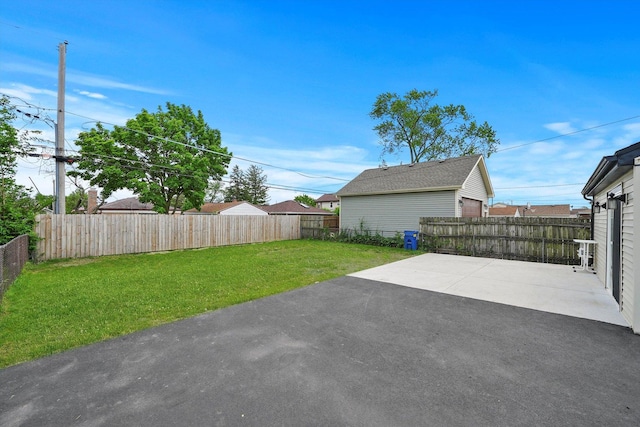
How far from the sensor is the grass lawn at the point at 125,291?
3.44 meters

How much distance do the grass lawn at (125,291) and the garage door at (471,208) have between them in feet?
19.7

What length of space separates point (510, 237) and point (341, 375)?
32.4ft

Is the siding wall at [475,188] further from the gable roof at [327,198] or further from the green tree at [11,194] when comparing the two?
the gable roof at [327,198]

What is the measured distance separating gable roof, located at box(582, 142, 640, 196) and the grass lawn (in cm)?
537

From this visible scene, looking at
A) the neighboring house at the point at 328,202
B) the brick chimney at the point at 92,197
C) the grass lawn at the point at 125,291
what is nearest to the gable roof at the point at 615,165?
the grass lawn at the point at 125,291

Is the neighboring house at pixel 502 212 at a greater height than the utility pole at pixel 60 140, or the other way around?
the utility pole at pixel 60 140

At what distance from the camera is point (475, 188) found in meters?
14.4

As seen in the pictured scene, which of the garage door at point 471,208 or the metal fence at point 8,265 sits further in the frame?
the garage door at point 471,208

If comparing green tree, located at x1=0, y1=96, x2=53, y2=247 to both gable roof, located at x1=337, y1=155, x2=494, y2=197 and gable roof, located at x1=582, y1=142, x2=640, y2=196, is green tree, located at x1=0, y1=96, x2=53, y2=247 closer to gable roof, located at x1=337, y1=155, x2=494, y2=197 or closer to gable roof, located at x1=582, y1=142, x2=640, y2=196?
gable roof, located at x1=582, y1=142, x2=640, y2=196

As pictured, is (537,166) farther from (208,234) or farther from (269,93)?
(208,234)

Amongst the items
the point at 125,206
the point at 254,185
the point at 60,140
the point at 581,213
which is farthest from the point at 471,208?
the point at 254,185

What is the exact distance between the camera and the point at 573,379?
246 centimetres

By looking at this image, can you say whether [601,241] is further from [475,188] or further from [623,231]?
[475,188]

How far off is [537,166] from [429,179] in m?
14.5
